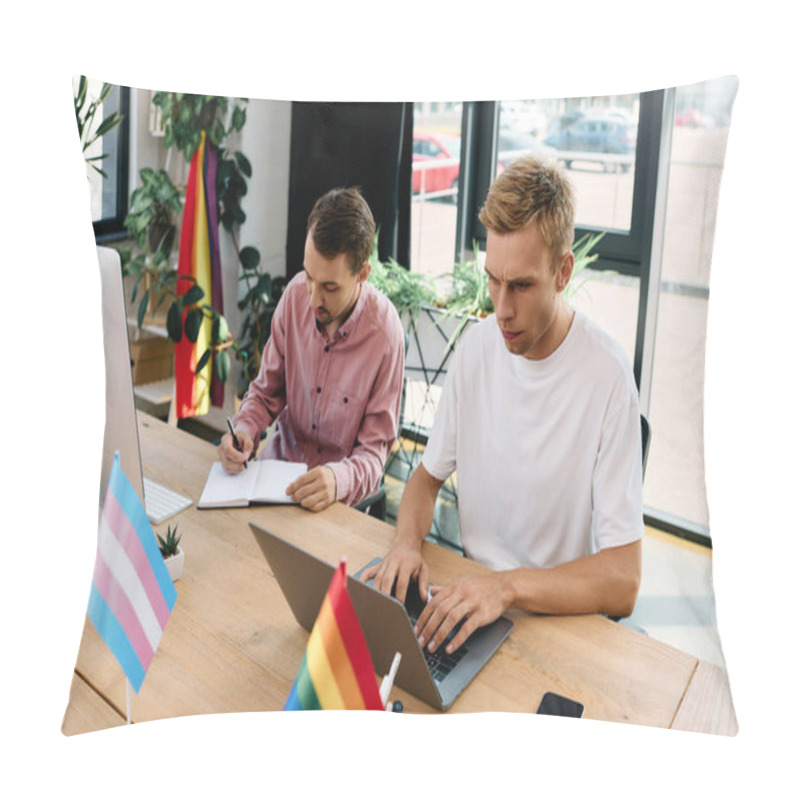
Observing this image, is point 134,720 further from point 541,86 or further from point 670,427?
point 541,86

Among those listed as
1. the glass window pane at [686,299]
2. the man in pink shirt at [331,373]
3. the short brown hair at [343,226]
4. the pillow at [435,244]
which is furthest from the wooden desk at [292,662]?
the short brown hair at [343,226]

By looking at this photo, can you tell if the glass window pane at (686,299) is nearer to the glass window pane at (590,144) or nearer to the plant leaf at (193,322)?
the glass window pane at (590,144)

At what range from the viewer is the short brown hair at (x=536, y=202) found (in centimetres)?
148

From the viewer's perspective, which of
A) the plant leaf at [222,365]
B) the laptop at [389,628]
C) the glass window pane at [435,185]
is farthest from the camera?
the plant leaf at [222,365]

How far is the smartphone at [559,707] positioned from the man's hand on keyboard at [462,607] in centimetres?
14

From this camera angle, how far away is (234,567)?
5.31 feet

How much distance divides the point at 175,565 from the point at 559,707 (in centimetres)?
62

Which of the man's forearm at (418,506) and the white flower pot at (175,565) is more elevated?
the man's forearm at (418,506)

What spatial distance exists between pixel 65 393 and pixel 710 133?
106 centimetres

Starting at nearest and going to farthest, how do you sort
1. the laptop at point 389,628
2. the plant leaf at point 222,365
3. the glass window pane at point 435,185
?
1. the laptop at point 389,628
2. the glass window pane at point 435,185
3. the plant leaf at point 222,365

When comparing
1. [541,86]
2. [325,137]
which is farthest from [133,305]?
[541,86]

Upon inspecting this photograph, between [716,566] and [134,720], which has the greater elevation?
[716,566]

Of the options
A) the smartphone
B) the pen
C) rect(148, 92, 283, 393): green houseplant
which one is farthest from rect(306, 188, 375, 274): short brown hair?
the smartphone

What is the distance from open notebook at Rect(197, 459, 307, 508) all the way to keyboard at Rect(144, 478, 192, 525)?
32 millimetres
